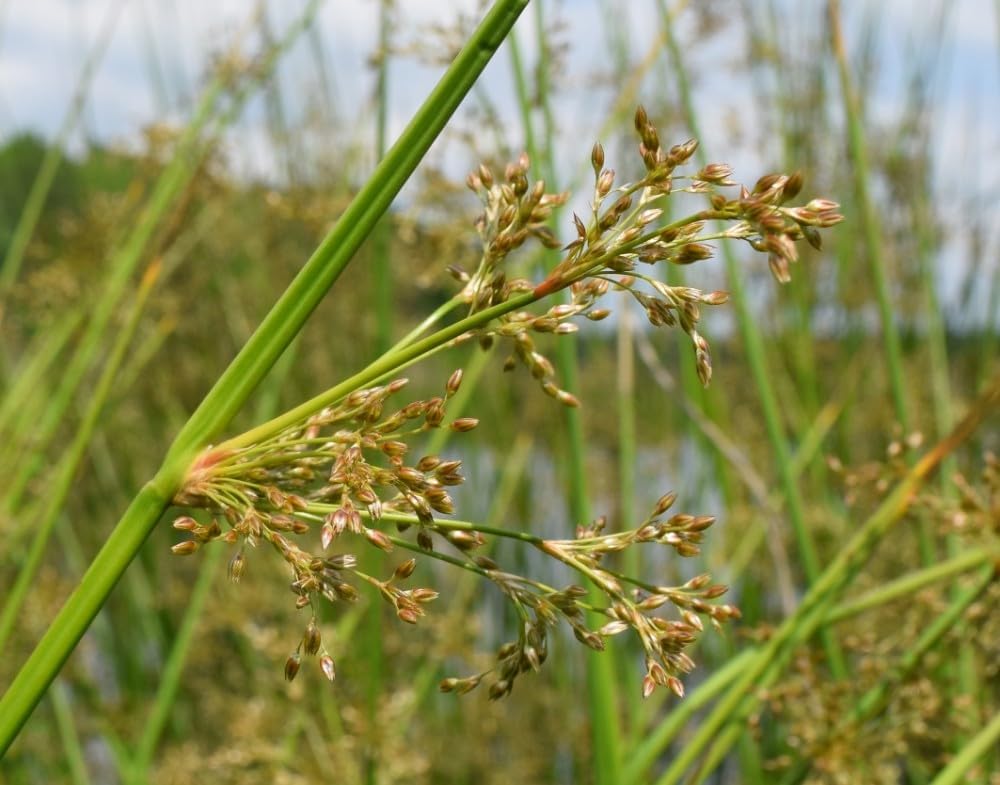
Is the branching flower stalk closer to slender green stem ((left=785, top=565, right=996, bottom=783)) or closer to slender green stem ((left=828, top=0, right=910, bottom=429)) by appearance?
slender green stem ((left=785, top=565, right=996, bottom=783))

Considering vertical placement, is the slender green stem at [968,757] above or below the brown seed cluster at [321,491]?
below

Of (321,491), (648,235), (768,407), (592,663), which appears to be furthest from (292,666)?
(768,407)

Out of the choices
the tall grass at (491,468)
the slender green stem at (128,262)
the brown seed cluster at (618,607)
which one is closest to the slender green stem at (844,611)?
the tall grass at (491,468)

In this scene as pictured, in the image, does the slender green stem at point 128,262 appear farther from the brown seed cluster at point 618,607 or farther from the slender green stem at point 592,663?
the brown seed cluster at point 618,607

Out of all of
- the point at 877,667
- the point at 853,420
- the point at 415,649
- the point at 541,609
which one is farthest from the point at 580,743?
the point at 541,609

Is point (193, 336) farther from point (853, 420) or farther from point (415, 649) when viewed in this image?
point (853, 420)

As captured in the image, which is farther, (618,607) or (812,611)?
(812,611)

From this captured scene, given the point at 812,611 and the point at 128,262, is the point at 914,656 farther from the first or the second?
the point at 128,262

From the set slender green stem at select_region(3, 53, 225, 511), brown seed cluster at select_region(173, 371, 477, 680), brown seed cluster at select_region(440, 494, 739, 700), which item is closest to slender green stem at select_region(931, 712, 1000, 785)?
brown seed cluster at select_region(440, 494, 739, 700)
